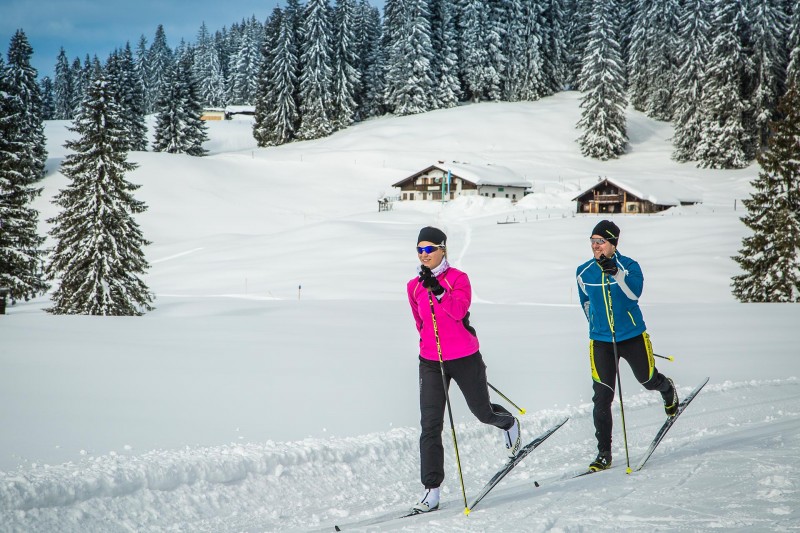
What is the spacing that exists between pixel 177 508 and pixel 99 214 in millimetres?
21566

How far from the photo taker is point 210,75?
133500mm

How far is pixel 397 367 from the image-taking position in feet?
34.6

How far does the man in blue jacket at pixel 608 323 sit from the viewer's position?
5863 mm

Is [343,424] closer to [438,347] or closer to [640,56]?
[438,347]

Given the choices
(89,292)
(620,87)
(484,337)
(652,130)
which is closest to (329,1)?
(620,87)

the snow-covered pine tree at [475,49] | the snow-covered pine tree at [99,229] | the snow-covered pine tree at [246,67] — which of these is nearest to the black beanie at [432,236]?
the snow-covered pine tree at [99,229]

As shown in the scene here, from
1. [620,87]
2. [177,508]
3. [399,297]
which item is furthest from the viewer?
[620,87]

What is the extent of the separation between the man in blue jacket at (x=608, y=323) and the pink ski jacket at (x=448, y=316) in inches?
63.6

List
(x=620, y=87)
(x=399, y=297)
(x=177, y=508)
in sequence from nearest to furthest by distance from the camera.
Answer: (x=177, y=508) → (x=399, y=297) → (x=620, y=87)

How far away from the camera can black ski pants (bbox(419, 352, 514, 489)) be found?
4895mm

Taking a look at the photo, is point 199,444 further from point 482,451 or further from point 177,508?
point 482,451

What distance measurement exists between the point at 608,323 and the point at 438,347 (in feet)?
6.45

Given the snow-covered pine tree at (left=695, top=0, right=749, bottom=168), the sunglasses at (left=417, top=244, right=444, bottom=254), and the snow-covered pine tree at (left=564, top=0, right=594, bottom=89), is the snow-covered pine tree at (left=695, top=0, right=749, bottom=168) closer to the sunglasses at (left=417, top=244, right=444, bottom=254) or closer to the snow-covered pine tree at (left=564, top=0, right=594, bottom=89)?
the snow-covered pine tree at (left=564, top=0, right=594, bottom=89)

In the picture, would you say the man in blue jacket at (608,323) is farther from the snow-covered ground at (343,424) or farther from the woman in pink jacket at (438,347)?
the woman in pink jacket at (438,347)
